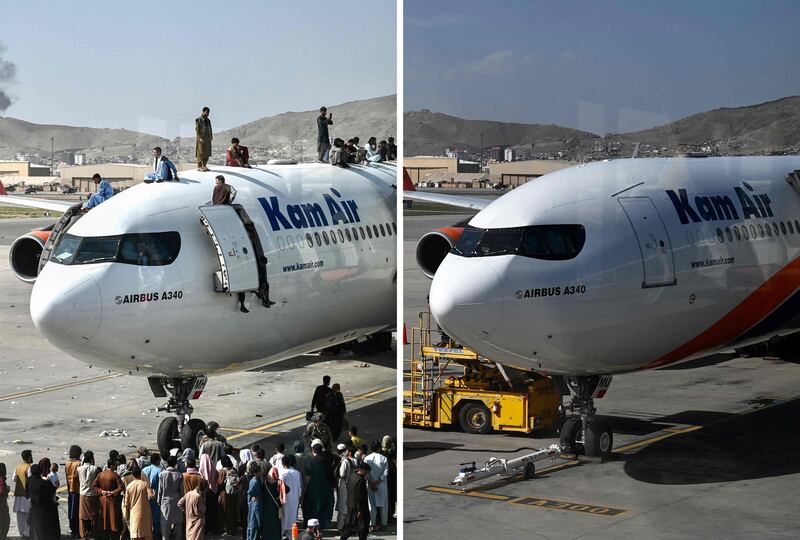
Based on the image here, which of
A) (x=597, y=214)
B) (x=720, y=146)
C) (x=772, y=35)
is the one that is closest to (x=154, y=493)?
(x=597, y=214)

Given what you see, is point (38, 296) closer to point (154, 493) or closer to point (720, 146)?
point (154, 493)

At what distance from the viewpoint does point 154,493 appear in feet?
40.7

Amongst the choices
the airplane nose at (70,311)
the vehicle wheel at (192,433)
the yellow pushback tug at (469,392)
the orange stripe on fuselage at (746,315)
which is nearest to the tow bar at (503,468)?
the yellow pushback tug at (469,392)

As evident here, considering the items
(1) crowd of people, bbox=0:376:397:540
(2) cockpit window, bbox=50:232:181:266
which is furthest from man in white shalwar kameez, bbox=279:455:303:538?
(2) cockpit window, bbox=50:232:181:266

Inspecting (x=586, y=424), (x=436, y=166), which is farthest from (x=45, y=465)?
(x=586, y=424)

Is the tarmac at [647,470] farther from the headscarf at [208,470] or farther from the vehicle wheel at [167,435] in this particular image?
the vehicle wheel at [167,435]

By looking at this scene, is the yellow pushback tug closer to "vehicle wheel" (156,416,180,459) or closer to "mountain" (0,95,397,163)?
"mountain" (0,95,397,163)

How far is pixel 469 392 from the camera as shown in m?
12.2

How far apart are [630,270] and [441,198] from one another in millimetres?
1944

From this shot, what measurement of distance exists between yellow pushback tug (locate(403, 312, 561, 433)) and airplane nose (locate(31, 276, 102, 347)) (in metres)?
3.36

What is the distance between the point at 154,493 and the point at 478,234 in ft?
14.1

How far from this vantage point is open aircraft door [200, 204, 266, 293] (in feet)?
44.5

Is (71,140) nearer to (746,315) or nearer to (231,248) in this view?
(231,248)

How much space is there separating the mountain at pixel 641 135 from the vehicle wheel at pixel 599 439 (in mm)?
2384
